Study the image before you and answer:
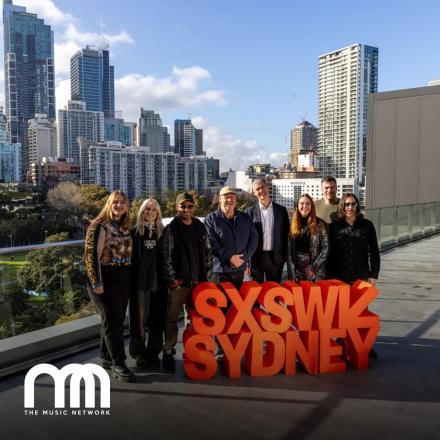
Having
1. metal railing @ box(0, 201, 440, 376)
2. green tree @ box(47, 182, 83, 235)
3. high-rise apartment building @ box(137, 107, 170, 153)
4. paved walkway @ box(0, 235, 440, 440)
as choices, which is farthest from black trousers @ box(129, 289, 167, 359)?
high-rise apartment building @ box(137, 107, 170, 153)

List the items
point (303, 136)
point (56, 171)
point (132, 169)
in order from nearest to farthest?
point (132, 169) < point (56, 171) < point (303, 136)

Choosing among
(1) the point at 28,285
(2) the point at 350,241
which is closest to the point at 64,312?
(1) the point at 28,285

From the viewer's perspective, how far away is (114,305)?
4082 mm

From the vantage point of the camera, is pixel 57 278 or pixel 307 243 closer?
pixel 307 243

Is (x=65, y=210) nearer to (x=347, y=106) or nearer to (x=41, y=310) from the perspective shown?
(x=41, y=310)

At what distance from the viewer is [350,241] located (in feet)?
15.4

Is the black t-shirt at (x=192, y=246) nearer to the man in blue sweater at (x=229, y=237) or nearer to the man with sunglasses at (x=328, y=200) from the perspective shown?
the man in blue sweater at (x=229, y=237)

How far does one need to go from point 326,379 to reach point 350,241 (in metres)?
1.44

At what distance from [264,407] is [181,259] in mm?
1526

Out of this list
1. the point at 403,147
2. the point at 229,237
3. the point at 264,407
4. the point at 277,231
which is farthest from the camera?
the point at 403,147

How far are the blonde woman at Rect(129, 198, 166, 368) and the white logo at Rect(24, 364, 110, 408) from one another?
1.51 feet

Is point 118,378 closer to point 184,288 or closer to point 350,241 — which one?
point 184,288

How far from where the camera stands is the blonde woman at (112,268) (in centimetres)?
395

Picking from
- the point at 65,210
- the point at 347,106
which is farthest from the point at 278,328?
the point at 347,106
